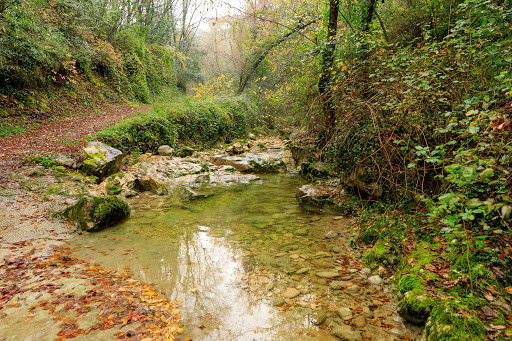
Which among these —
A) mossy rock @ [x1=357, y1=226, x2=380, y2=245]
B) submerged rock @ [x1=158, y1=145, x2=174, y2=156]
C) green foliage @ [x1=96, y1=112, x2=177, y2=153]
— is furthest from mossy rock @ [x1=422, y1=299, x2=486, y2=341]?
submerged rock @ [x1=158, y1=145, x2=174, y2=156]

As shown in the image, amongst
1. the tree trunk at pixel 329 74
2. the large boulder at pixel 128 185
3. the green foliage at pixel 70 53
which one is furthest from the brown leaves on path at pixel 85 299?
the green foliage at pixel 70 53

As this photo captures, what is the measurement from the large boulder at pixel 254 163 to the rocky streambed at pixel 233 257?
344cm

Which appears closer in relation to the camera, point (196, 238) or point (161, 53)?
point (196, 238)

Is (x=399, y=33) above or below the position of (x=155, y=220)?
above

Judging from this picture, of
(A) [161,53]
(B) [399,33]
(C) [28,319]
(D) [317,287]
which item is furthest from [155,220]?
(A) [161,53]

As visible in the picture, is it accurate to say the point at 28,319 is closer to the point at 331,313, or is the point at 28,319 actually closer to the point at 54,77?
the point at 331,313

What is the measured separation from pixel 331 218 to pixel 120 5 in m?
20.6

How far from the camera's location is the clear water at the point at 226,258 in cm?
294

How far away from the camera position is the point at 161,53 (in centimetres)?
2422

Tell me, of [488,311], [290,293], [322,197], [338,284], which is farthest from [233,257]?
[488,311]

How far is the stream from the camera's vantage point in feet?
9.44

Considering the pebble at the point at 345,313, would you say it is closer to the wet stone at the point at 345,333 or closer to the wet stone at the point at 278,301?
the wet stone at the point at 345,333

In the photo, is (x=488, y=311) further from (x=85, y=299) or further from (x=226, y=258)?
(x=85, y=299)

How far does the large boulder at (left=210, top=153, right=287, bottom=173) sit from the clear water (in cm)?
450
